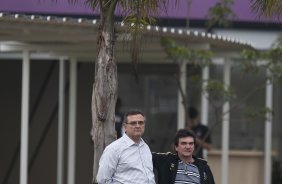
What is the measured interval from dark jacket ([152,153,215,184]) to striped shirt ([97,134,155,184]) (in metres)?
0.26

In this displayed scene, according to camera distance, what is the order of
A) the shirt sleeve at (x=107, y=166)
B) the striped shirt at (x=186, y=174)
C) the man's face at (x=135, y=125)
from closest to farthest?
the shirt sleeve at (x=107, y=166)
the man's face at (x=135, y=125)
the striped shirt at (x=186, y=174)

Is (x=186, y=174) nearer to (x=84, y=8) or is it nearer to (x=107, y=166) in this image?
(x=107, y=166)

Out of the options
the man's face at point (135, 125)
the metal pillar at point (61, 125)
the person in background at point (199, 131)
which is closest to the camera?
the man's face at point (135, 125)

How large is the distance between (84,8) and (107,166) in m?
6.99

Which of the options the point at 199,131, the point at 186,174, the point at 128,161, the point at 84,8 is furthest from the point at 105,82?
the point at 84,8

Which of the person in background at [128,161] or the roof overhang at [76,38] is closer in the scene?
the person in background at [128,161]

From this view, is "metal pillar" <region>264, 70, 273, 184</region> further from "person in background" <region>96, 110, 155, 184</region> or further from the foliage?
"person in background" <region>96, 110, 155, 184</region>

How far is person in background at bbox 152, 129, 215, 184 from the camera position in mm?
6508

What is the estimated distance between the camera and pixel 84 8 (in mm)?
12836

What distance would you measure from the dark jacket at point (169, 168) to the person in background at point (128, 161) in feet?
0.75

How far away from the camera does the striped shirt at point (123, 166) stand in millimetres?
6160

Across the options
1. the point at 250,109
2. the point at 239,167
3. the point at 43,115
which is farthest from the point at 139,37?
the point at 43,115

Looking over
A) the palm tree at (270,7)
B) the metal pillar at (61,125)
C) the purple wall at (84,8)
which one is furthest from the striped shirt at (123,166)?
the metal pillar at (61,125)

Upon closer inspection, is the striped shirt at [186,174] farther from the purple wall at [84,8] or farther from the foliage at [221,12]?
the purple wall at [84,8]
